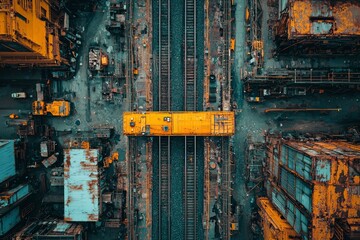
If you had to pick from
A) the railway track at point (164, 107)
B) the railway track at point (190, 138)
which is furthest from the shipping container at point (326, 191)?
the railway track at point (164, 107)

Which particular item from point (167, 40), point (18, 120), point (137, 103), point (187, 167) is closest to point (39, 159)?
point (18, 120)

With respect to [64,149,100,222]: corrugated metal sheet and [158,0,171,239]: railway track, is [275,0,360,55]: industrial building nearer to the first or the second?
[158,0,171,239]: railway track

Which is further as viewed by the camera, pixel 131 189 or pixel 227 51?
pixel 131 189

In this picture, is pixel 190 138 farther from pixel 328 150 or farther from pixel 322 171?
pixel 322 171

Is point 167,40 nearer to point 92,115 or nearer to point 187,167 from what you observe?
point 92,115

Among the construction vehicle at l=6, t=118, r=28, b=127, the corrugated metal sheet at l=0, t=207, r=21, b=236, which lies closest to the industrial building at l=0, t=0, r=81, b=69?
the construction vehicle at l=6, t=118, r=28, b=127

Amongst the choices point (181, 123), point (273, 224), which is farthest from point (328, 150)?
point (181, 123)

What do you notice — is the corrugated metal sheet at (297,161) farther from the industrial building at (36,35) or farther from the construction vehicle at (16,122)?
the construction vehicle at (16,122)
